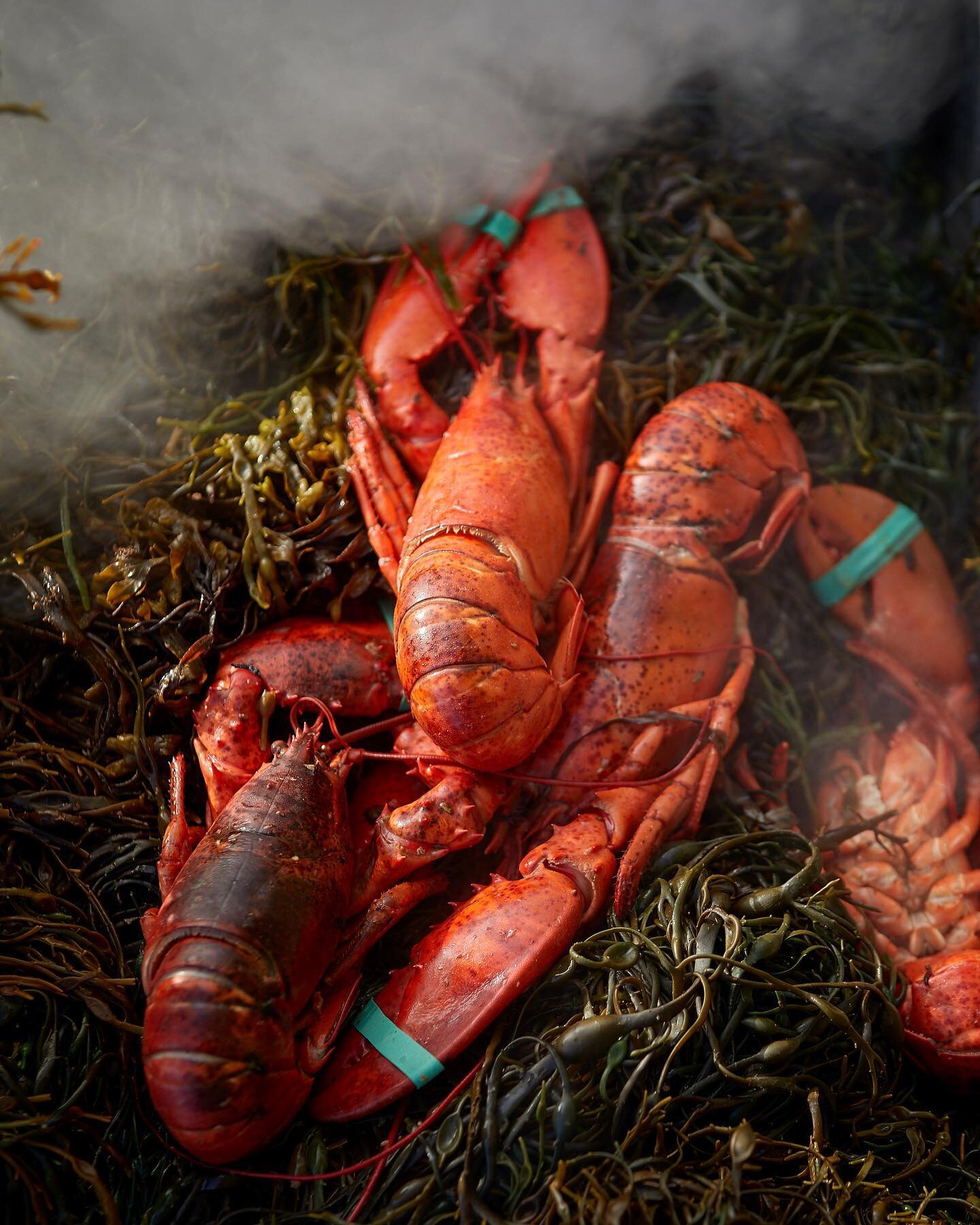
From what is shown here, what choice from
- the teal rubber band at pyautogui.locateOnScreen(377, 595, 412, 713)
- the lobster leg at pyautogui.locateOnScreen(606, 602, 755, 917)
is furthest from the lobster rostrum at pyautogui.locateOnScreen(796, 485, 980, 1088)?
the teal rubber band at pyautogui.locateOnScreen(377, 595, 412, 713)

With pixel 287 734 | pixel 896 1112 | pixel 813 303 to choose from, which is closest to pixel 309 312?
pixel 287 734

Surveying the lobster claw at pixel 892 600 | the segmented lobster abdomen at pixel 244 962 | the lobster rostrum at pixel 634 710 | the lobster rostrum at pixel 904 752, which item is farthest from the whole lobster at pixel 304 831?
the lobster rostrum at pixel 904 752

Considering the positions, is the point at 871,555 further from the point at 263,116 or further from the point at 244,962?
the point at 263,116

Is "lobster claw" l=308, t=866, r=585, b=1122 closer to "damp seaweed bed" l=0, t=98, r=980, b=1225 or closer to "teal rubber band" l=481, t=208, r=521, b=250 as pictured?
"damp seaweed bed" l=0, t=98, r=980, b=1225

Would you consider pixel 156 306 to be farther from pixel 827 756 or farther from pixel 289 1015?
pixel 827 756

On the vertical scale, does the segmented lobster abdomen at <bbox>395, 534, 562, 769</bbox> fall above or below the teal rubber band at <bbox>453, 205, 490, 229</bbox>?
below

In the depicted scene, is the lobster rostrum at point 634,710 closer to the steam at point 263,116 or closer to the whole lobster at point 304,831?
the whole lobster at point 304,831
